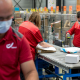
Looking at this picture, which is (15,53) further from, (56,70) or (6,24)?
(56,70)

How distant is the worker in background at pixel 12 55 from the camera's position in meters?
1.07

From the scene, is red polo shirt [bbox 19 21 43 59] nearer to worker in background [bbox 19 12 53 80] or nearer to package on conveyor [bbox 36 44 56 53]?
worker in background [bbox 19 12 53 80]

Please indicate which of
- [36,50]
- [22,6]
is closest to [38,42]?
[36,50]

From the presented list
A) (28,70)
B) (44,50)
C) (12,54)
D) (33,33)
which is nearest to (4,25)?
(12,54)

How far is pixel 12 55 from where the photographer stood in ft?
3.59

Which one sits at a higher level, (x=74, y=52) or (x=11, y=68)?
(x=11, y=68)

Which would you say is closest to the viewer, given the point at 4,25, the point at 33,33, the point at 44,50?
the point at 4,25

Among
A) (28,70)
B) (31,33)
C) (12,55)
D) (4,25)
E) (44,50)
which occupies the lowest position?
(44,50)

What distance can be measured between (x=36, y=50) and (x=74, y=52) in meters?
0.78

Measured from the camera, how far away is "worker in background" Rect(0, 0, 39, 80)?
1.07 metres

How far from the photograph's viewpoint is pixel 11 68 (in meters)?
1.10

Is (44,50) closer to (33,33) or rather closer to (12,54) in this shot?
(33,33)

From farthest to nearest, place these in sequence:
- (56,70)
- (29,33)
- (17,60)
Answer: (56,70) → (29,33) → (17,60)

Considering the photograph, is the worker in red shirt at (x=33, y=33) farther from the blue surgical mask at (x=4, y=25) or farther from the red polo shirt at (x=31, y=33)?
the blue surgical mask at (x=4, y=25)
